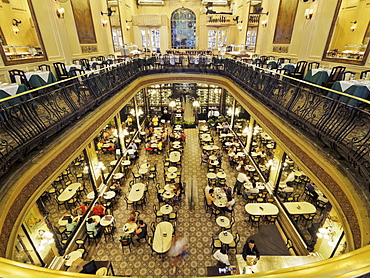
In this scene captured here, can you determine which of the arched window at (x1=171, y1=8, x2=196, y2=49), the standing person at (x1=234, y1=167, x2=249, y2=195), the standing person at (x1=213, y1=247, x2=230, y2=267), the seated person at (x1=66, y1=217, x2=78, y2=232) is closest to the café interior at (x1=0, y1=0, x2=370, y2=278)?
the seated person at (x1=66, y1=217, x2=78, y2=232)

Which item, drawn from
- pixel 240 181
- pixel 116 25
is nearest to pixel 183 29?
pixel 116 25

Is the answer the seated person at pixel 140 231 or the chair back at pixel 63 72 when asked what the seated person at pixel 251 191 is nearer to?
the seated person at pixel 140 231

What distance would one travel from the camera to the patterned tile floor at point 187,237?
242 inches

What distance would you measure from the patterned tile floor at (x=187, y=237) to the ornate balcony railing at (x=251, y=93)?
4.39m

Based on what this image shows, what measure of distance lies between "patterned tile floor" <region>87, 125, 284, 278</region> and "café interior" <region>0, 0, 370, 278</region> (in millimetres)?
40

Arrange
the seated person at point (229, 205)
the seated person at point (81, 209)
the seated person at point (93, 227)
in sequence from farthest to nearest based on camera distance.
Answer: the seated person at point (229, 205) < the seated person at point (81, 209) < the seated person at point (93, 227)

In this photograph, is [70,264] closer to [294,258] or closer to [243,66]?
[294,258]

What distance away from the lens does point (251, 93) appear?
28.0 feet

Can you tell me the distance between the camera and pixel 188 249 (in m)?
6.69

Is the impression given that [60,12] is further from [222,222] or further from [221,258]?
[221,258]

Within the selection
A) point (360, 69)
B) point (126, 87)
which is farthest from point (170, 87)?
point (360, 69)

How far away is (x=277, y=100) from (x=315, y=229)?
4448 mm

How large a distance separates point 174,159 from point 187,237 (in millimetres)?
4375

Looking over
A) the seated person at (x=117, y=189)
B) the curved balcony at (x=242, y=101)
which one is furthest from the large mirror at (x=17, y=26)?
the seated person at (x=117, y=189)
